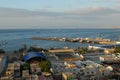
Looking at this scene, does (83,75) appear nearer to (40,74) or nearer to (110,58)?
(40,74)

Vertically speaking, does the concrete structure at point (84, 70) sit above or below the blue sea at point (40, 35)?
above

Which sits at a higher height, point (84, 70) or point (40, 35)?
point (84, 70)

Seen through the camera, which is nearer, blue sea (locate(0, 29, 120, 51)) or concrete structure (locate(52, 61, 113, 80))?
concrete structure (locate(52, 61, 113, 80))

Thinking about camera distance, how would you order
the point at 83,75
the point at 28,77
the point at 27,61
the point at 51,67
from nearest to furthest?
the point at 28,77, the point at 83,75, the point at 51,67, the point at 27,61

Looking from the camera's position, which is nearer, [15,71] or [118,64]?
[15,71]

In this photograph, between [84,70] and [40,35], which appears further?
[40,35]

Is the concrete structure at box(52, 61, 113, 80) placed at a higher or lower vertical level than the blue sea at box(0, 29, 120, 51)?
higher

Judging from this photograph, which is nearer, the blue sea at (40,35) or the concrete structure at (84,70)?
the concrete structure at (84,70)

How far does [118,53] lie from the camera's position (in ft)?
68.9

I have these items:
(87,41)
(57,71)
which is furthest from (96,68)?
(87,41)

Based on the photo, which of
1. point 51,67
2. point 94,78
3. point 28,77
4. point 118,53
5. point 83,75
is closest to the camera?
point 28,77

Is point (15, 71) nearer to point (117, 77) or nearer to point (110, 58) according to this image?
point (117, 77)

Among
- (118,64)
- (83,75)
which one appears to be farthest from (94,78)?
(118,64)

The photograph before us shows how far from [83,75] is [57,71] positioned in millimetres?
1461
